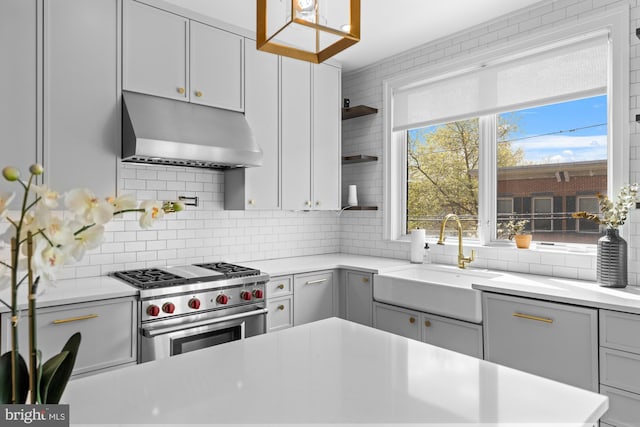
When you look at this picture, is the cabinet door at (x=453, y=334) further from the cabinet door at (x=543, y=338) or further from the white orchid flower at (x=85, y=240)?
the white orchid flower at (x=85, y=240)

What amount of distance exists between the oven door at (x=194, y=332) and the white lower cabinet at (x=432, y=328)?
94cm

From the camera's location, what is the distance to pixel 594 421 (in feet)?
3.23

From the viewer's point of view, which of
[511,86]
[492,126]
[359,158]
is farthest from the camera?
[359,158]

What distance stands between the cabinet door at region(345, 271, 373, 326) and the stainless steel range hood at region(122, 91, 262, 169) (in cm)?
122

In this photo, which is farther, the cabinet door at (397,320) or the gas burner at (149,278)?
the cabinet door at (397,320)

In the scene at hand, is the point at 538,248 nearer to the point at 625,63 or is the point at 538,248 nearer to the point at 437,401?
the point at 625,63

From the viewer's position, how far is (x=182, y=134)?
292 centimetres

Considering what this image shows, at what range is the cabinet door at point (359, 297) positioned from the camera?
346 cm

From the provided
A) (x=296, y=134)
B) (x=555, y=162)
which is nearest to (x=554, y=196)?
(x=555, y=162)

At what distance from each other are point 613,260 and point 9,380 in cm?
293

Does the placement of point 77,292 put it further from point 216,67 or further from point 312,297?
point 216,67

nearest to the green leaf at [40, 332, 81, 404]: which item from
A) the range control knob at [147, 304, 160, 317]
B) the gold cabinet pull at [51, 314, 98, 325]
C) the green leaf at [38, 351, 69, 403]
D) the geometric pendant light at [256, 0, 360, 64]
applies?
the green leaf at [38, 351, 69, 403]

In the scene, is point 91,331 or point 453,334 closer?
point 91,331

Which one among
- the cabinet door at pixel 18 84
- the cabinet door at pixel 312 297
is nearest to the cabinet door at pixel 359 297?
the cabinet door at pixel 312 297
